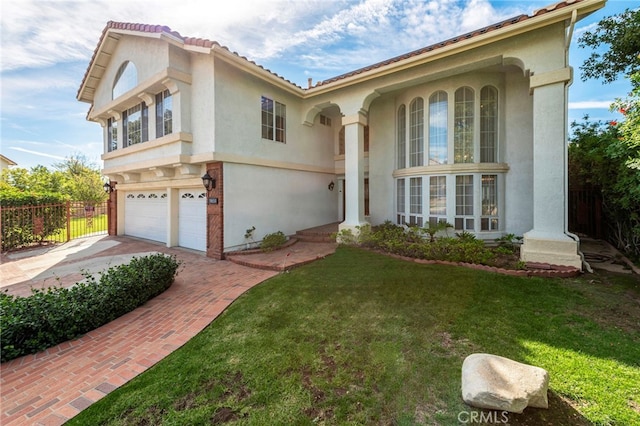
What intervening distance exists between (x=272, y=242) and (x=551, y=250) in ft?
26.4

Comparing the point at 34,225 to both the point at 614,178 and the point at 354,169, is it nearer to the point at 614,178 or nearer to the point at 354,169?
the point at 354,169

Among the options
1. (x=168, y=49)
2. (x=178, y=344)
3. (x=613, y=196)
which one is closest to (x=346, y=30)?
(x=168, y=49)

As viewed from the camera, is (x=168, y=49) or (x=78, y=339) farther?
(x=168, y=49)

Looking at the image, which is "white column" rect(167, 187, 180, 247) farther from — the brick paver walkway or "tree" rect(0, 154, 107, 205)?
"tree" rect(0, 154, 107, 205)

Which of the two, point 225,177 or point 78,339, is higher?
point 225,177

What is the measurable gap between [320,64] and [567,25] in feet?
28.0

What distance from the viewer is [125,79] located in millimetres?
11305

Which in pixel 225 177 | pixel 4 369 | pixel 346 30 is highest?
pixel 346 30

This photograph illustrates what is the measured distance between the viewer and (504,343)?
3.60 meters

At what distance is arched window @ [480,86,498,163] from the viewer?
29.4ft

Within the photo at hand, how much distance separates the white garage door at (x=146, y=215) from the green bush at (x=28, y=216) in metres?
2.63

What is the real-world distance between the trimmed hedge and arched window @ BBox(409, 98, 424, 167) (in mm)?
9165

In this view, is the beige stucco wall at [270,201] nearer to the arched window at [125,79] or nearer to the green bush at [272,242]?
the green bush at [272,242]

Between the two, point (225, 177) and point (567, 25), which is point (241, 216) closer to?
point (225, 177)
